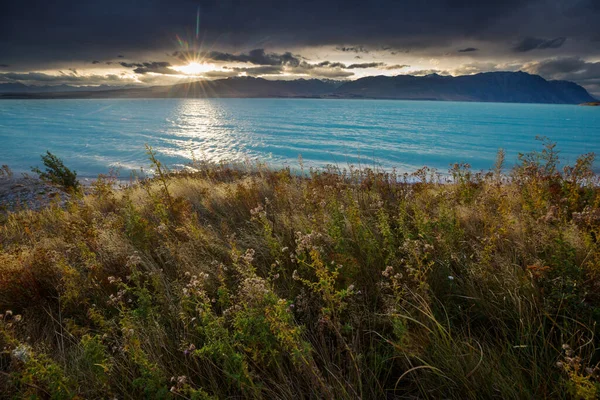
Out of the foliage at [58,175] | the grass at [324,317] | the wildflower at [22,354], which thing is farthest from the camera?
the foliage at [58,175]

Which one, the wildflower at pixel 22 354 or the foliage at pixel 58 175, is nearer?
the wildflower at pixel 22 354

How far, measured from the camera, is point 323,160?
26.2 meters

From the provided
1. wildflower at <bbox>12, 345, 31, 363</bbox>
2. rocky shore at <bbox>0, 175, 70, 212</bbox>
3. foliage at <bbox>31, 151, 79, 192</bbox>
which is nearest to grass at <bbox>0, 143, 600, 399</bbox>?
wildflower at <bbox>12, 345, 31, 363</bbox>

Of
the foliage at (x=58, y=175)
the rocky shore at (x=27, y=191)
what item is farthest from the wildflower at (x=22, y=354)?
the rocky shore at (x=27, y=191)

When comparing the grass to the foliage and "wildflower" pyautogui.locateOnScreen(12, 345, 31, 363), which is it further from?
the foliage

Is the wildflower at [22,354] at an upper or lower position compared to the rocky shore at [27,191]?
upper

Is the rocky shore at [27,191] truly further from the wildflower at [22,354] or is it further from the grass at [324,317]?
the wildflower at [22,354]

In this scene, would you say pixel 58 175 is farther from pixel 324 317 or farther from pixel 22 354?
pixel 324 317

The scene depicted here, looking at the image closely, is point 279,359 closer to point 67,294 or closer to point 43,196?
point 67,294

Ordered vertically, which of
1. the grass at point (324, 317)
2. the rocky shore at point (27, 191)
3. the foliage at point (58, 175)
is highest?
the grass at point (324, 317)

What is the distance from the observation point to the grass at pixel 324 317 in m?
2.12

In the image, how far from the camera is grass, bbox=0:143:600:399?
6.95 ft

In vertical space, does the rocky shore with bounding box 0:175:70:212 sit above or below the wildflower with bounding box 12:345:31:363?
below

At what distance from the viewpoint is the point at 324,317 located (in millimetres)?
2475
